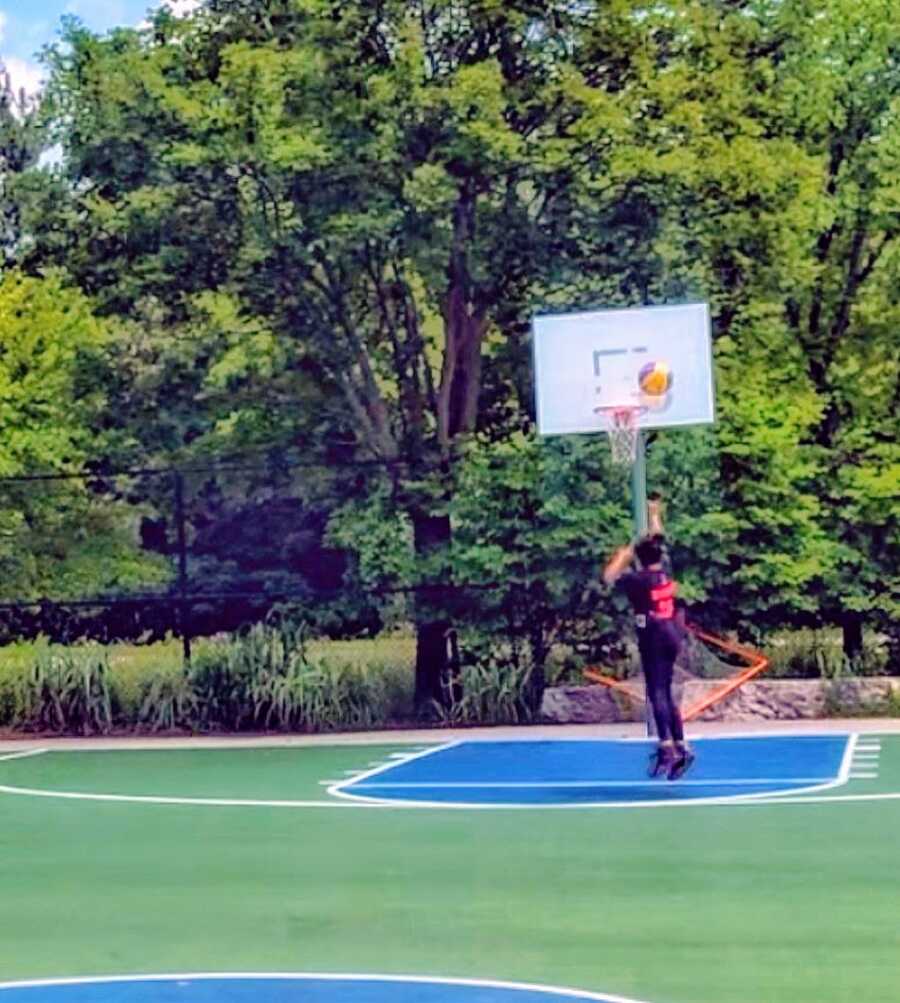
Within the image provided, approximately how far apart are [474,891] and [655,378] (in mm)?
8744

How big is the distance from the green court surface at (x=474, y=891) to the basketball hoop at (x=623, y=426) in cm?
445

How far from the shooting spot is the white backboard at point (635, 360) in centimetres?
1753

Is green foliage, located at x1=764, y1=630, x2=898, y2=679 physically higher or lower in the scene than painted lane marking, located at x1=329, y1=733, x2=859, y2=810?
higher

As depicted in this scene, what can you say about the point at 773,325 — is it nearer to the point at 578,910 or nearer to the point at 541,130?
the point at 541,130

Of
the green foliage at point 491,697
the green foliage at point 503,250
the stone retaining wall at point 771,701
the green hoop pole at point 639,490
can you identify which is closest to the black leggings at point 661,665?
the green hoop pole at point 639,490

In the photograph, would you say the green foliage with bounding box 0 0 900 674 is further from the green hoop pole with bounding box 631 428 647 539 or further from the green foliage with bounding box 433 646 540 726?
the green hoop pole with bounding box 631 428 647 539

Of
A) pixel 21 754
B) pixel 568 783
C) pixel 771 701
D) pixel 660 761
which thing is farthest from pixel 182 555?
pixel 660 761

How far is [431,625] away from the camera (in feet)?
63.6

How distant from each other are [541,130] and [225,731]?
650 cm

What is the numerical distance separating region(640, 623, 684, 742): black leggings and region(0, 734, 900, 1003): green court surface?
40.3 inches

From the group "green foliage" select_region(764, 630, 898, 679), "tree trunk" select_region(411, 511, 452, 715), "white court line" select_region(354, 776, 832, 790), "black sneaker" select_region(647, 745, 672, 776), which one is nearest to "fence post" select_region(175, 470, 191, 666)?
"tree trunk" select_region(411, 511, 452, 715)

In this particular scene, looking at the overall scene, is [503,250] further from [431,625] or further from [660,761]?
[660,761]

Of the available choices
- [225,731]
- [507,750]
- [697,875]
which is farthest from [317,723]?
[697,875]

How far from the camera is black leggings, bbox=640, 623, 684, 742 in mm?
13141
